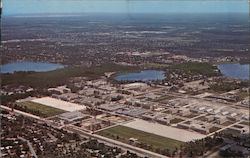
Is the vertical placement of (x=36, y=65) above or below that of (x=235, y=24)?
below

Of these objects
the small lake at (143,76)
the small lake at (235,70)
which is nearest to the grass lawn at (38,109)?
the small lake at (143,76)

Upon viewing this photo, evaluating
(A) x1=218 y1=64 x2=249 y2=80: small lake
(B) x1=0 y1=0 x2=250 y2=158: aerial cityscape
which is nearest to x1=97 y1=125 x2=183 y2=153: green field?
(B) x1=0 y1=0 x2=250 y2=158: aerial cityscape

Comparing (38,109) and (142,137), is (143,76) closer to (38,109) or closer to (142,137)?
(38,109)

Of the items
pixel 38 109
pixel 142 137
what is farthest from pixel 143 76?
pixel 142 137

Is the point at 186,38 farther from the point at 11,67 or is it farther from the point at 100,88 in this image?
the point at 11,67

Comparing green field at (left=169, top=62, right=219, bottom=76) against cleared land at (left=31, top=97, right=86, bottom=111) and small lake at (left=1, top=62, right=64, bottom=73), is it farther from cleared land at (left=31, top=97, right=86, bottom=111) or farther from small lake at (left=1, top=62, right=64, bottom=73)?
cleared land at (left=31, top=97, right=86, bottom=111)

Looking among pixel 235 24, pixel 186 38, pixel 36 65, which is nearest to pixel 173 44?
pixel 186 38

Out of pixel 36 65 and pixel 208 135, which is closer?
pixel 208 135
